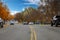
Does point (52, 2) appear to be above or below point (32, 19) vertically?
above

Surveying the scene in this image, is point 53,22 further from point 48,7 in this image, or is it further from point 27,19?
point 27,19

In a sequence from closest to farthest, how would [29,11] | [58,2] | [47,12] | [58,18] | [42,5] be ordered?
[58,18]
[58,2]
[47,12]
[42,5]
[29,11]

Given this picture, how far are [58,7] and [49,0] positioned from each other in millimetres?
8981

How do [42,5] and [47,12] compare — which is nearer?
[47,12]

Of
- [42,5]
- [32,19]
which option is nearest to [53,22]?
[42,5]

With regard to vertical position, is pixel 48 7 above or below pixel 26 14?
above

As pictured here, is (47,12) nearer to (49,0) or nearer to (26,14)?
(49,0)

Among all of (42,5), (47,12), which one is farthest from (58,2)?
(42,5)

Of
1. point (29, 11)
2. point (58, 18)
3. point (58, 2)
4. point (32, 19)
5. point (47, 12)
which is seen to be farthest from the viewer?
point (29, 11)

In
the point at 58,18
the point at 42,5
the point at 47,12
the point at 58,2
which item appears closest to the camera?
the point at 58,18

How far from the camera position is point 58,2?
251ft

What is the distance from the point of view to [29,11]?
14200 centimetres

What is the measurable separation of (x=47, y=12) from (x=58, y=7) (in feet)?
45.1

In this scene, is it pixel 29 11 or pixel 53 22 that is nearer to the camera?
pixel 53 22
